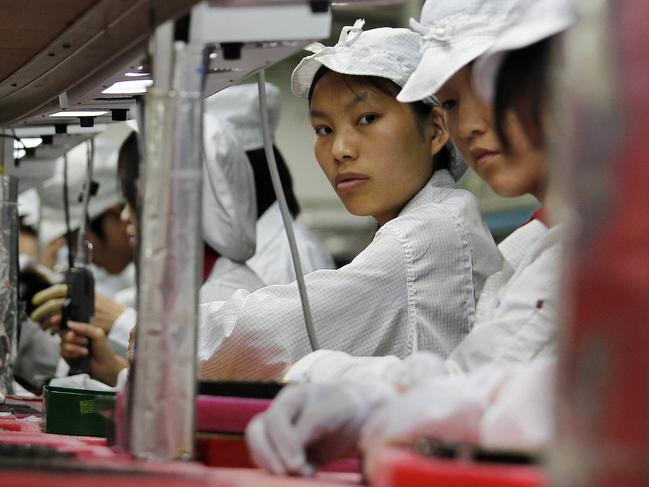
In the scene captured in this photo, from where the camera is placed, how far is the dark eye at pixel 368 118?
198 centimetres

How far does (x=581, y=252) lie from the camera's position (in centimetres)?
56

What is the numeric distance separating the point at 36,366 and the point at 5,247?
4.10 feet

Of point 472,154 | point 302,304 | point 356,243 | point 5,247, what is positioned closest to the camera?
point 472,154

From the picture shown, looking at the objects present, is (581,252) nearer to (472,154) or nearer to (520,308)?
(520,308)

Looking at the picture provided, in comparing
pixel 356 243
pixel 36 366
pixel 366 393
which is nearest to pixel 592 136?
pixel 366 393

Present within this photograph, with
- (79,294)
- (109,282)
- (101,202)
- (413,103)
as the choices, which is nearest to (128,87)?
(413,103)

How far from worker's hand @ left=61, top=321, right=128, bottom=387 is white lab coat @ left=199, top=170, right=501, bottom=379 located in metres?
0.79

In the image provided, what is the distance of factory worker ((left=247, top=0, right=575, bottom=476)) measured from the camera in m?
0.76

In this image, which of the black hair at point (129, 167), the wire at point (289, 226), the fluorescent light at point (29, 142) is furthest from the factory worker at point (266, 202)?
the wire at point (289, 226)

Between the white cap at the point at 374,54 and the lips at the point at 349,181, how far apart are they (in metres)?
0.18

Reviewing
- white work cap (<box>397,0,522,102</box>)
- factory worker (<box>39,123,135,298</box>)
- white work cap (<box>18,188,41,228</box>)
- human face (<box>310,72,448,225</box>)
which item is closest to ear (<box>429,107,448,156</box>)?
human face (<box>310,72,448,225</box>)

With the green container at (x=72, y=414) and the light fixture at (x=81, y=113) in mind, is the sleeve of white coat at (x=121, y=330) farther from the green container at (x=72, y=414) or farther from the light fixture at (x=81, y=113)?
the green container at (x=72, y=414)

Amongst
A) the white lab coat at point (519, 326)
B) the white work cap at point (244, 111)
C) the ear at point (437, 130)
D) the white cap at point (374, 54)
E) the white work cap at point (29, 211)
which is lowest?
the white lab coat at point (519, 326)

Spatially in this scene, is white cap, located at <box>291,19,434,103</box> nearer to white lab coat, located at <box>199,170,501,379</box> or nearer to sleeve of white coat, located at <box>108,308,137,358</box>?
white lab coat, located at <box>199,170,501,379</box>
